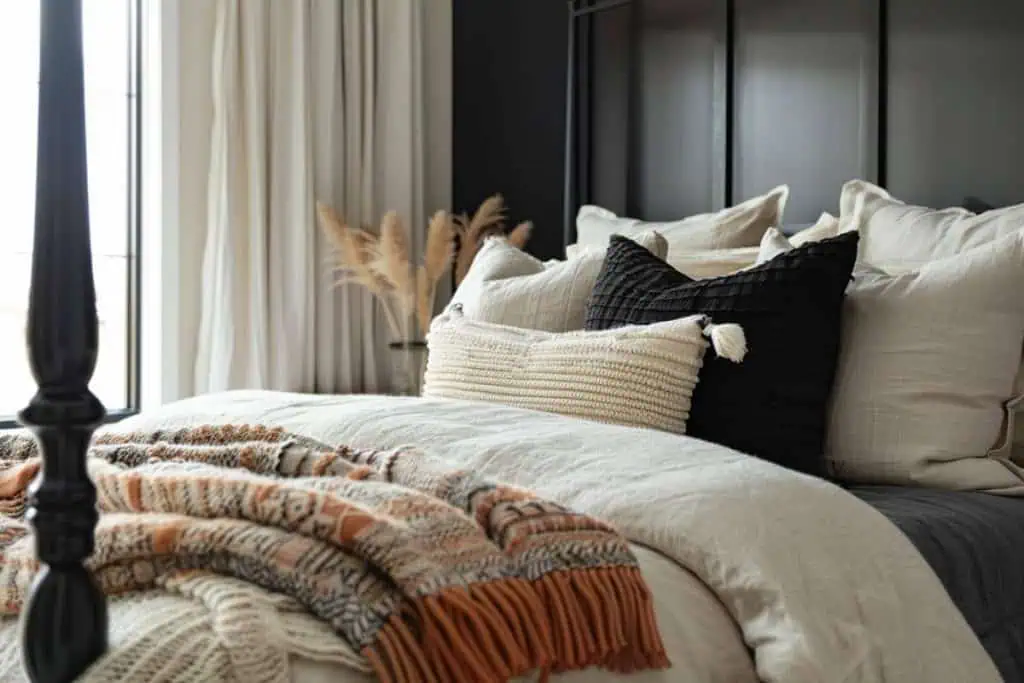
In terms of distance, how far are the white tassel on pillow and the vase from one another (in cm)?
199

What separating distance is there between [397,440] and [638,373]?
1.40 feet

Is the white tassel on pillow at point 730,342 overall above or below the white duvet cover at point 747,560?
above

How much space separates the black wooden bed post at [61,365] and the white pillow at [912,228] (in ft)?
5.28

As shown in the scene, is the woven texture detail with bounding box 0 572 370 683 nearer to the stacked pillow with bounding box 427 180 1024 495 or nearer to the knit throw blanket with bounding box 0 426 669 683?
the knit throw blanket with bounding box 0 426 669 683

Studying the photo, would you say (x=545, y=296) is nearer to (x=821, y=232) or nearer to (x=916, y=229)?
(x=821, y=232)

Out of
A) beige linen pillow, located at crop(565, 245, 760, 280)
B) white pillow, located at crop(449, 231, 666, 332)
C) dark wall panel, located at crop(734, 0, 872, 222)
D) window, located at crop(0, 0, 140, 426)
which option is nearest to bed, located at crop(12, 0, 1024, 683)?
white pillow, located at crop(449, 231, 666, 332)

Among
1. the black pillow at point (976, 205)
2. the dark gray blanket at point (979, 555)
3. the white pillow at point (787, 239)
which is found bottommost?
the dark gray blanket at point (979, 555)

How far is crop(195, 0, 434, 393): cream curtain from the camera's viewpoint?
3811 millimetres

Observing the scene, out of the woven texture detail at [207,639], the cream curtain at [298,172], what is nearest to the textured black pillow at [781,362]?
the woven texture detail at [207,639]

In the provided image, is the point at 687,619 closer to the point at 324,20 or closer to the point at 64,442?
the point at 64,442

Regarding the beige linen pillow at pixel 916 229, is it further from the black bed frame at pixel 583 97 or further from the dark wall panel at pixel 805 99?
the black bed frame at pixel 583 97

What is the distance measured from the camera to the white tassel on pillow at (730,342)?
191cm

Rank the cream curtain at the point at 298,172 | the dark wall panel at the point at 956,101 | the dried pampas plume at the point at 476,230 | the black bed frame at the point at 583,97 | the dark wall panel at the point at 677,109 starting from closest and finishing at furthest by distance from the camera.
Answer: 1. the dark wall panel at the point at 956,101
2. the dark wall panel at the point at 677,109
3. the black bed frame at the point at 583,97
4. the cream curtain at the point at 298,172
5. the dried pampas plume at the point at 476,230

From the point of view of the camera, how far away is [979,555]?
174 centimetres
